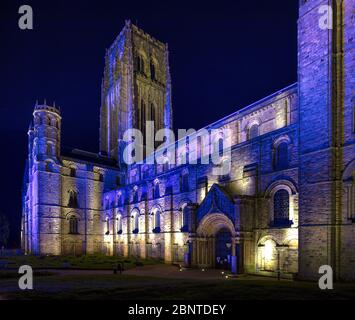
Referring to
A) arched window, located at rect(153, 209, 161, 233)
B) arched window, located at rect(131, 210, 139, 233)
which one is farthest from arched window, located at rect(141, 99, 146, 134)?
arched window, located at rect(153, 209, 161, 233)

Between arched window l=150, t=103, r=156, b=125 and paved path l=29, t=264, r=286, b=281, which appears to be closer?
paved path l=29, t=264, r=286, b=281

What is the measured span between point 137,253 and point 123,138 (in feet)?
89.4

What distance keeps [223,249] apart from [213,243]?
1273mm

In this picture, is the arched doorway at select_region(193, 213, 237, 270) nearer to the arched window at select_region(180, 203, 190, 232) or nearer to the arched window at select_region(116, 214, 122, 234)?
the arched window at select_region(180, 203, 190, 232)

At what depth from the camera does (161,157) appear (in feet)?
167

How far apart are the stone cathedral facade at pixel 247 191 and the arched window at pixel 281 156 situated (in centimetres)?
8

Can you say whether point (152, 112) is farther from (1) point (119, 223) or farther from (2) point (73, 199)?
(1) point (119, 223)

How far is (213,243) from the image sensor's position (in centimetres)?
3197

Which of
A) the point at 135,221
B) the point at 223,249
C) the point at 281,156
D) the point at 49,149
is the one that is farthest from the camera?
the point at 49,149

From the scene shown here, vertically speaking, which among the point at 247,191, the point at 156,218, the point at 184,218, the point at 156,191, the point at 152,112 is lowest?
the point at 156,218

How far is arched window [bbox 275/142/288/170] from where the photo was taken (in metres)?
26.4

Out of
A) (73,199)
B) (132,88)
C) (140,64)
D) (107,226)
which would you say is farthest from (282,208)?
(140,64)

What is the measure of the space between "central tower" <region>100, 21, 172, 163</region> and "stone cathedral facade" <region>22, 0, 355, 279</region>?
9704 mm
